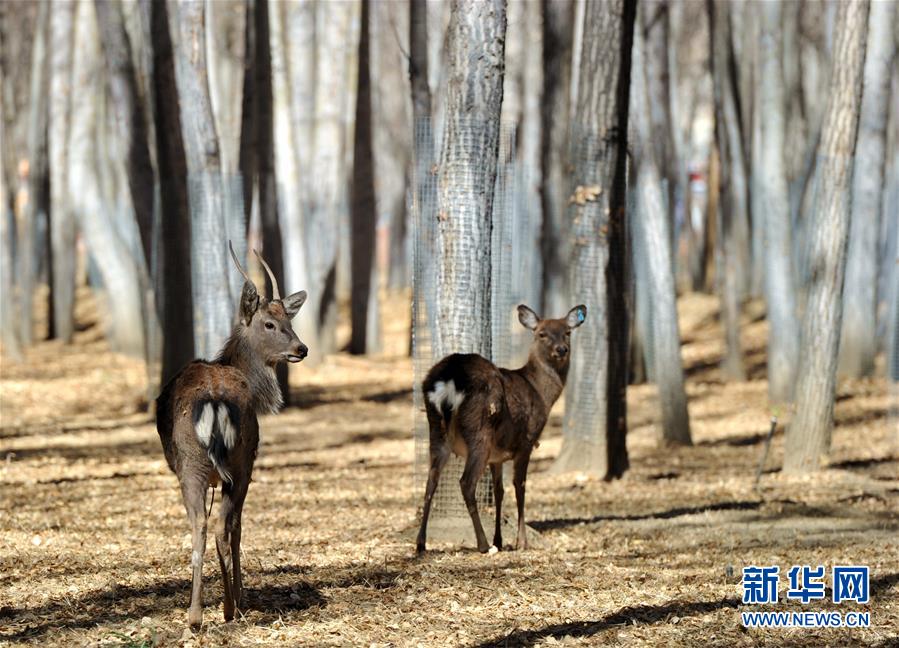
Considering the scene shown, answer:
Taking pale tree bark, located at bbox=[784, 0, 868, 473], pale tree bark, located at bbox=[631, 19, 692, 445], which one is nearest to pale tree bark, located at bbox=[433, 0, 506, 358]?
pale tree bark, located at bbox=[784, 0, 868, 473]

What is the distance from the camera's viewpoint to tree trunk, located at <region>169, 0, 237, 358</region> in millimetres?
14867

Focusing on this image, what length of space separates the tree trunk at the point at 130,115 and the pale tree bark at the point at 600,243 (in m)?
7.73

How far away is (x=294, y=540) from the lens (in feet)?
31.3

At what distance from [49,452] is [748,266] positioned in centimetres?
2031

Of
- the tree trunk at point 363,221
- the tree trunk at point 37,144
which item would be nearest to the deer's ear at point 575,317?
the tree trunk at point 363,221

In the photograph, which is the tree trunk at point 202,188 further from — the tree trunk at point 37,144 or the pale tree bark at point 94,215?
the tree trunk at point 37,144

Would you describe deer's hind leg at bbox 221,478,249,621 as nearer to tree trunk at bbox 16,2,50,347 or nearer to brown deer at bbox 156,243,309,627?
brown deer at bbox 156,243,309,627

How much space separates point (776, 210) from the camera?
62.6ft

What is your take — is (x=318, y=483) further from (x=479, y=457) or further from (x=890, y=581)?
(x=890, y=581)

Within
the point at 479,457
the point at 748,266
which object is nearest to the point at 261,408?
the point at 479,457

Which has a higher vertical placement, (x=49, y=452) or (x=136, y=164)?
(x=136, y=164)

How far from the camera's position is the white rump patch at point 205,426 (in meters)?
6.66

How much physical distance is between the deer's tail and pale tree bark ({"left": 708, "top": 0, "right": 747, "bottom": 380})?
15675 millimetres

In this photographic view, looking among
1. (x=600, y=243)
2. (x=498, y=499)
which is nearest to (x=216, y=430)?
(x=498, y=499)
